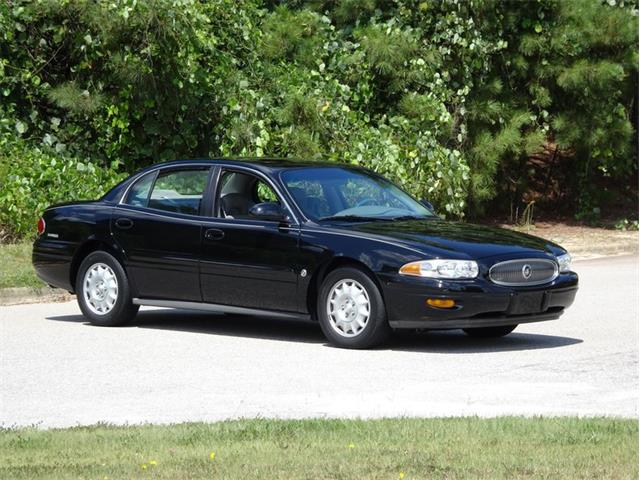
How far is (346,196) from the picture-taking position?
12.4m

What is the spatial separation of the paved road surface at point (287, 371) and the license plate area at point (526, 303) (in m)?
0.33

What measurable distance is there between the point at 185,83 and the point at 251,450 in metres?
15.0

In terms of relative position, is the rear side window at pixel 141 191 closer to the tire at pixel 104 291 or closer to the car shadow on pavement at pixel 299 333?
the tire at pixel 104 291

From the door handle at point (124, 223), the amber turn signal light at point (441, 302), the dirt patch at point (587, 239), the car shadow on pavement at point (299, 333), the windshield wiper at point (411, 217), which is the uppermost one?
the windshield wiper at point (411, 217)

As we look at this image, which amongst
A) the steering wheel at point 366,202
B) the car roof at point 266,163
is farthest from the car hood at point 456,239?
the car roof at point 266,163

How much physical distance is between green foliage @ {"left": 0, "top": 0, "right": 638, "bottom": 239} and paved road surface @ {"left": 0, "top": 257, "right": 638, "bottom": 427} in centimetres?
756

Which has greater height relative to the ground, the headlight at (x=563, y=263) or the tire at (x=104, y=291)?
the headlight at (x=563, y=263)

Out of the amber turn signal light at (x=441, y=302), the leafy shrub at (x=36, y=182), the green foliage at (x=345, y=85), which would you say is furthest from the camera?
the green foliage at (x=345, y=85)

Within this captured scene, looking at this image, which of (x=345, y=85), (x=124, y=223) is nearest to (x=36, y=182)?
(x=345, y=85)

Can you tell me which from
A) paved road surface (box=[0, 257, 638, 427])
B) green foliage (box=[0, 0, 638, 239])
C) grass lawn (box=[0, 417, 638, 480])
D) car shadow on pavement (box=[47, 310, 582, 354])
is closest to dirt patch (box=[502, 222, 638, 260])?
green foliage (box=[0, 0, 638, 239])

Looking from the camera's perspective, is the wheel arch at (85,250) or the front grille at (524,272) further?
the wheel arch at (85,250)

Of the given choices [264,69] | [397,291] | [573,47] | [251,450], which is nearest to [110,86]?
[264,69]

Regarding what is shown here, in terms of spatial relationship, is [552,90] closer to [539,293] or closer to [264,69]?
[264,69]

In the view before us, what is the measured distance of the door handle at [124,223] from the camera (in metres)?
13.0
